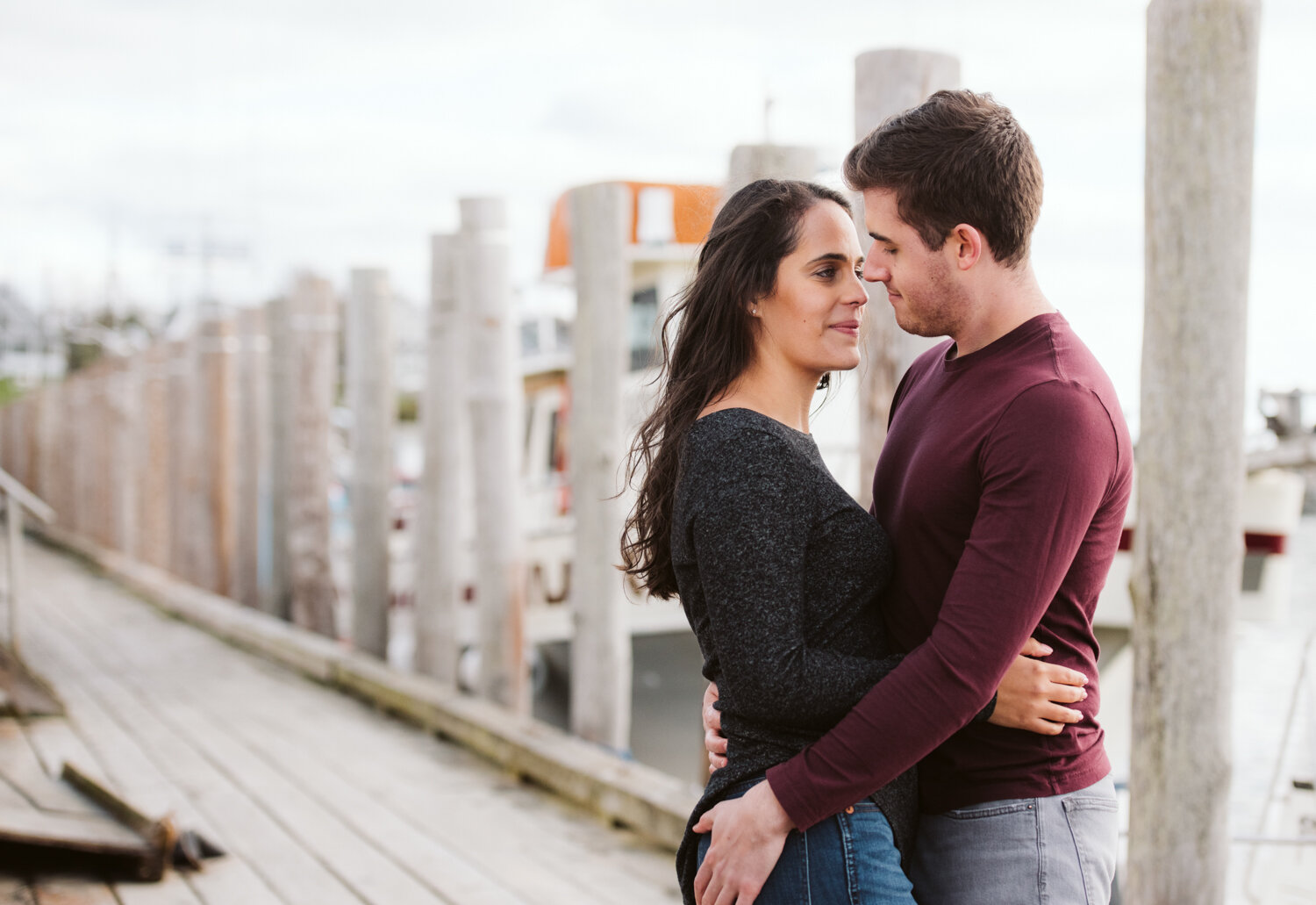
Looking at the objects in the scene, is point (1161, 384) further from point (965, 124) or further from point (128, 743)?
point (128, 743)

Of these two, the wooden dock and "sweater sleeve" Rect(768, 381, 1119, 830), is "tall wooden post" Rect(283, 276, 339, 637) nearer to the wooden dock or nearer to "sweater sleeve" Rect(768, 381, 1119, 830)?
the wooden dock

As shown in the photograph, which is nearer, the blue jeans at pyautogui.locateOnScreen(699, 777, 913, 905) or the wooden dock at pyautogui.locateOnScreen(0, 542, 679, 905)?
the blue jeans at pyautogui.locateOnScreen(699, 777, 913, 905)

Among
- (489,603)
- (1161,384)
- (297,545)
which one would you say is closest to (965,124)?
(1161,384)

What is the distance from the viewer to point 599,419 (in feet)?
14.0

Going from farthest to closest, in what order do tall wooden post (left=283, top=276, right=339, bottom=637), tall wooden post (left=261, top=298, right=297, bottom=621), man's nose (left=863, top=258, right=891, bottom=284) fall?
tall wooden post (left=261, top=298, right=297, bottom=621), tall wooden post (left=283, top=276, right=339, bottom=637), man's nose (left=863, top=258, right=891, bottom=284)

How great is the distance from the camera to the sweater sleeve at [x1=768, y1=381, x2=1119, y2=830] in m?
1.44

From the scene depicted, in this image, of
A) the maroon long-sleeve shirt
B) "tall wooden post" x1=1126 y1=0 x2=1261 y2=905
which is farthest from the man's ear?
"tall wooden post" x1=1126 y1=0 x2=1261 y2=905

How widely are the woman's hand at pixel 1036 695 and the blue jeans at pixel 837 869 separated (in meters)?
0.22

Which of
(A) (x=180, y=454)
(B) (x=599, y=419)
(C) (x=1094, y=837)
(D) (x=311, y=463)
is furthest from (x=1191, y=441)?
(A) (x=180, y=454)

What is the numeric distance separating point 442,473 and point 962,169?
431cm

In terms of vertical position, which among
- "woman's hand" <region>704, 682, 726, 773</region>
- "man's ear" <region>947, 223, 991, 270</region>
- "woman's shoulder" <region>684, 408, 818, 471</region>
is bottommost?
"woman's hand" <region>704, 682, 726, 773</region>

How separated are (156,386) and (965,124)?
37.1 ft

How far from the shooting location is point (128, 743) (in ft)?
17.2

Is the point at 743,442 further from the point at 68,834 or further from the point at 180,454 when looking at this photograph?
the point at 180,454
